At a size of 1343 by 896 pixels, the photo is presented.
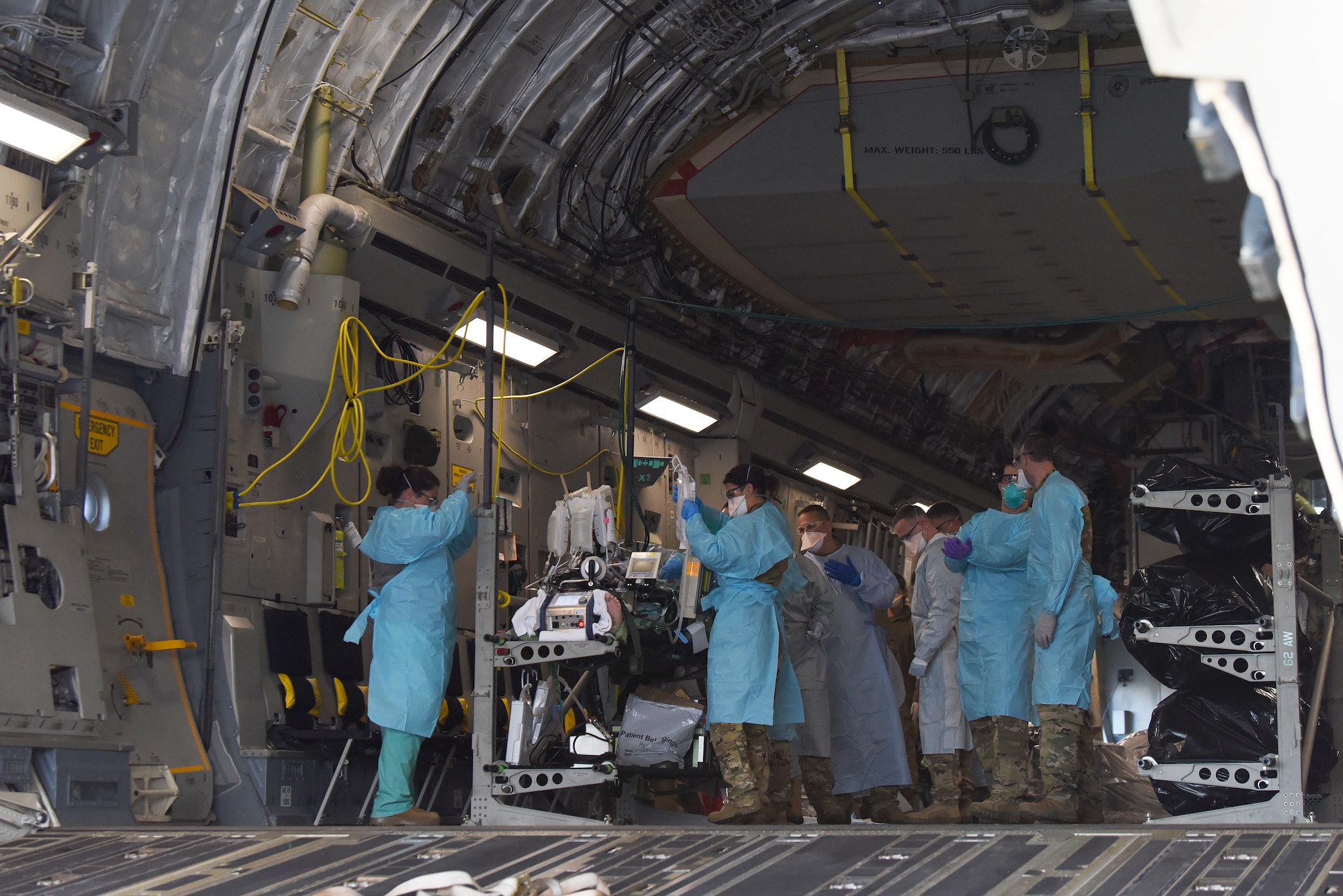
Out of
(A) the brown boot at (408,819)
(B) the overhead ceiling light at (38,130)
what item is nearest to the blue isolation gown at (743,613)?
(A) the brown boot at (408,819)

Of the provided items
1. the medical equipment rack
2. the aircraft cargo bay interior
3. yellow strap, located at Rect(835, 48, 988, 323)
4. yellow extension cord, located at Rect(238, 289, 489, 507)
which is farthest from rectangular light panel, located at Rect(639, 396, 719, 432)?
the medical equipment rack

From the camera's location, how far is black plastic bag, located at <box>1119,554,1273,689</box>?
593cm

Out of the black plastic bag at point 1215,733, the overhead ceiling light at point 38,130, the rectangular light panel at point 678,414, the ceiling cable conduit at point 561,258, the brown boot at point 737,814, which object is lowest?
the brown boot at point 737,814

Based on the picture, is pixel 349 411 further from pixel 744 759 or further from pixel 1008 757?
pixel 1008 757

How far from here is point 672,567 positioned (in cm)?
648

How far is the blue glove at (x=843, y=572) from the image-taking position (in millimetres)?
7520

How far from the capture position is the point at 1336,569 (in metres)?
7.78

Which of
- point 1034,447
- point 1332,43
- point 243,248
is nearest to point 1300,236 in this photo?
point 1332,43

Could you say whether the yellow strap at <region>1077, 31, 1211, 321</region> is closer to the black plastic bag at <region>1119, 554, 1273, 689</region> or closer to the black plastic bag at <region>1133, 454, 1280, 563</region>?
the black plastic bag at <region>1133, 454, 1280, 563</region>

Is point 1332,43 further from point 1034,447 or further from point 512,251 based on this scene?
point 512,251

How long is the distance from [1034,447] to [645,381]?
4230mm

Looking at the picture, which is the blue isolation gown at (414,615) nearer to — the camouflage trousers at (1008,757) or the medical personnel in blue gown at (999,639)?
the medical personnel in blue gown at (999,639)

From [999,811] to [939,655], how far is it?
1.25 meters

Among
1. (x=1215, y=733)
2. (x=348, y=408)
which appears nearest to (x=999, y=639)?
(x=1215, y=733)
